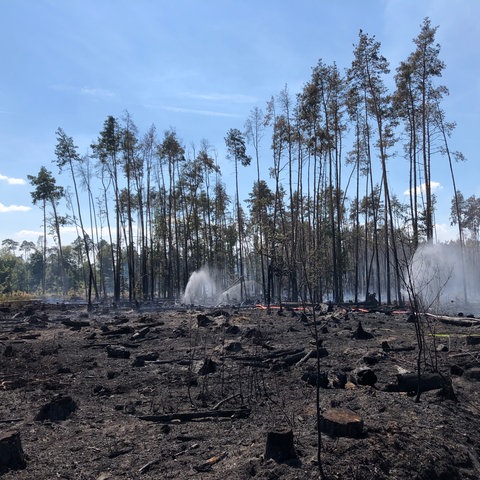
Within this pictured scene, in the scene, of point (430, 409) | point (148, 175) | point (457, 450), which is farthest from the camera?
point (148, 175)

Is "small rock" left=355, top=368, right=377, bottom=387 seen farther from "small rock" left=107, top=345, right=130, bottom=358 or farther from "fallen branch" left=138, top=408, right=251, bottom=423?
"small rock" left=107, top=345, right=130, bottom=358

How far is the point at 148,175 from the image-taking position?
155 feet

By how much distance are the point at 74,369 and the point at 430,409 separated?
26.9ft

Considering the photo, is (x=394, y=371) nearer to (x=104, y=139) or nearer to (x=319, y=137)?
(x=319, y=137)

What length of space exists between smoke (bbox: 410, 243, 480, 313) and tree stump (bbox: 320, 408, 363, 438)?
7557mm

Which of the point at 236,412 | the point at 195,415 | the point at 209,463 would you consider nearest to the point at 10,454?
the point at 209,463


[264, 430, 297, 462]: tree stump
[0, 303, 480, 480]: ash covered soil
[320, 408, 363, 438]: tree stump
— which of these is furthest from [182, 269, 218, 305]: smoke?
[264, 430, 297, 462]: tree stump

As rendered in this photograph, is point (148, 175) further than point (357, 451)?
Yes

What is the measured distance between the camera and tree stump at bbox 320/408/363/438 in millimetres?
5543

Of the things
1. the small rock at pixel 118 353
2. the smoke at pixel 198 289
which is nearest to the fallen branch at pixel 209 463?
the small rock at pixel 118 353

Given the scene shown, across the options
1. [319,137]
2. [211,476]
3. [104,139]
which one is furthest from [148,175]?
[211,476]

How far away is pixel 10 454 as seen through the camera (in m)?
5.48

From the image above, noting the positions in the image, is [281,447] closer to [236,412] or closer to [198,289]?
[236,412]

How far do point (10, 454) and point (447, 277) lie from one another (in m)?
14.8
